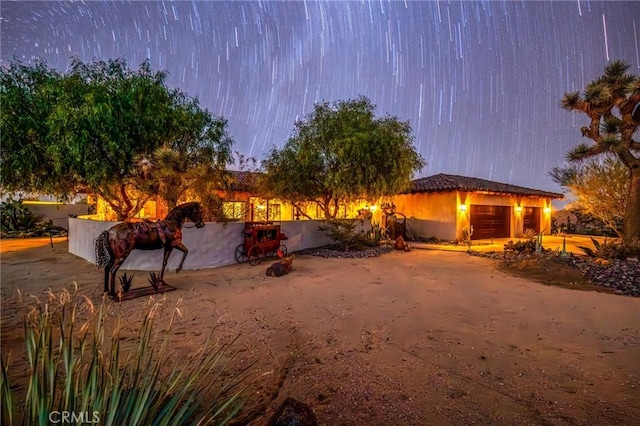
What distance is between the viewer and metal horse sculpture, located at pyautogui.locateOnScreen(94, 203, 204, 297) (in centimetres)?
706

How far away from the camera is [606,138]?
11.3 metres

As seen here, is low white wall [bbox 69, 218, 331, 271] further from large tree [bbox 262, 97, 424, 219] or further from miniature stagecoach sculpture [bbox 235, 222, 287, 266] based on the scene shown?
large tree [bbox 262, 97, 424, 219]

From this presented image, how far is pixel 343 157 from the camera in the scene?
13.7 m

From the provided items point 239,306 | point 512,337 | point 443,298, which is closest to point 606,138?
point 443,298

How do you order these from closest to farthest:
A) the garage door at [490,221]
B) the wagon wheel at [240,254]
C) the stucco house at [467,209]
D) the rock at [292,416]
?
the rock at [292,416], the wagon wheel at [240,254], the stucco house at [467,209], the garage door at [490,221]

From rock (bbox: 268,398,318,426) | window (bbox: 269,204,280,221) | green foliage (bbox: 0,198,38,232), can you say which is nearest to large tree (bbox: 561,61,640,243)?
rock (bbox: 268,398,318,426)

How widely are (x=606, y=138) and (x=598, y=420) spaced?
1208 cm

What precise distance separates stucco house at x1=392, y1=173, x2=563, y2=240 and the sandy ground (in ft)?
34.0

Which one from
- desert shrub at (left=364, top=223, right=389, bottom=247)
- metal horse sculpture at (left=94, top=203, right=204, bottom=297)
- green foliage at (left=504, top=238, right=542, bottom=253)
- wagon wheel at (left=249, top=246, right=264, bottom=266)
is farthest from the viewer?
desert shrub at (left=364, top=223, right=389, bottom=247)

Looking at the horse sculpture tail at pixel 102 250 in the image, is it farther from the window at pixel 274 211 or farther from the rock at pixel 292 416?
the window at pixel 274 211

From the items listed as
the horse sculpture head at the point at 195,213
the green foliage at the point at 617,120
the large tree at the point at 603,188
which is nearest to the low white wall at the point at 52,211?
the horse sculpture head at the point at 195,213

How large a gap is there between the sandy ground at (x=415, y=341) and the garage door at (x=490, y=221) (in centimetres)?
1161

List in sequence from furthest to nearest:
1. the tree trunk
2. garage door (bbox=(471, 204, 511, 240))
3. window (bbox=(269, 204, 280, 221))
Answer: window (bbox=(269, 204, 280, 221)) → garage door (bbox=(471, 204, 511, 240)) → the tree trunk

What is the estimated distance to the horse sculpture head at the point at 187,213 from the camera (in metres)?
8.18
